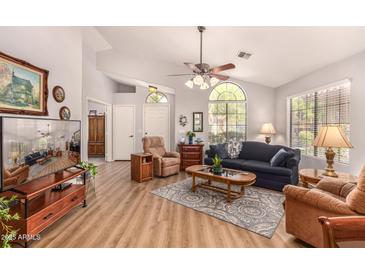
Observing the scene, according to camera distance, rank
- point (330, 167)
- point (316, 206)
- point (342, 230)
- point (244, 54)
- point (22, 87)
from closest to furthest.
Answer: point (342, 230), point (316, 206), point (22, 87), point (330, 167), point (244, 54)

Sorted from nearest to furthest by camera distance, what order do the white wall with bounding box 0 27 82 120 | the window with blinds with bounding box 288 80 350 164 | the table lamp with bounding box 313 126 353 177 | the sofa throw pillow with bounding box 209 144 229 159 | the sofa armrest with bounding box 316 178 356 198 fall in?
the sofa armrest with bounding box 316 178 356 198
the white wall with bounding box 0 27 82 120
the table lamp with bounding box 313 126 353 177
the window with blinds with bounding box 288 80 350 164
the sofa throw pillow with bounding box 209 144 229 159

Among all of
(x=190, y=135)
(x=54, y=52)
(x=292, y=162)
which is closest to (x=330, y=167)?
(x=292, y=162)

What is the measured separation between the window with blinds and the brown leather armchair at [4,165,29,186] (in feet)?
15.8

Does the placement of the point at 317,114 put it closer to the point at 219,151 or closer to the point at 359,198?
the point at 219,151

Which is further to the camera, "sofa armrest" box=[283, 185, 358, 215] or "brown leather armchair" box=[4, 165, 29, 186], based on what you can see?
"brown leather armchair" box=[4, 165, 29, 186]

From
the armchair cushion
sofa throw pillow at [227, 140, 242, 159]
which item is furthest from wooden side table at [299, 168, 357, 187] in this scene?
sofa throw pillow at [227, 140, 242, 159]

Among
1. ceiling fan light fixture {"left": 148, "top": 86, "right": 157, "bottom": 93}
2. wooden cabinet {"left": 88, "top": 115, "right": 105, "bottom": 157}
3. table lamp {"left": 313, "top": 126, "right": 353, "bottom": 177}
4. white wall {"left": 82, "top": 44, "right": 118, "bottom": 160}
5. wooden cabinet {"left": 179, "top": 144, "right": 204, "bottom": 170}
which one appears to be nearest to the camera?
table lamp {"left": 313, "top": 126, "right": 353, "bottom": 177}

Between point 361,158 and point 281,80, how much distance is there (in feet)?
8.92

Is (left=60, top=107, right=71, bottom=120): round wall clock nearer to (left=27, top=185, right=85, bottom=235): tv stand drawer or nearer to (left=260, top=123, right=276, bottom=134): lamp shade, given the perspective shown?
(left=27, top=185, right=85, bottom=235): tv stand drawer

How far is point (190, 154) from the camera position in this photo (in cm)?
521

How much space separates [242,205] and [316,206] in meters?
1.28

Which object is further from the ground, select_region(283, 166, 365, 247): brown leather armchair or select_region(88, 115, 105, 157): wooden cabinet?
select_region(88, 115, 105, 157): wooden cabinet

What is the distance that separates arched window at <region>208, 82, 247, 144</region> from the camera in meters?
5.68
